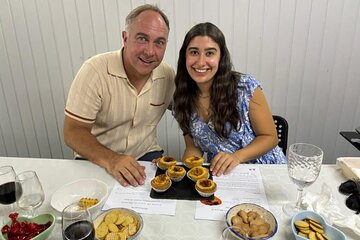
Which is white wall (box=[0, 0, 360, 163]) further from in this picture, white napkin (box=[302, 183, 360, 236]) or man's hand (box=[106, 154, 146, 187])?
white napkin (box=[302, 183, 360, 236])

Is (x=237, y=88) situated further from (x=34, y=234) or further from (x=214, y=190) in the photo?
(x=34, y=234)

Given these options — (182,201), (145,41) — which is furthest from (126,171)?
(145,41)

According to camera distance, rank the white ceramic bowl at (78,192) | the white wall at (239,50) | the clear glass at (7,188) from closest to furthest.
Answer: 1. the clear glass at (7,188)
2. the white ceramic bowl at (78,192)
3. the white wall at (239,50)

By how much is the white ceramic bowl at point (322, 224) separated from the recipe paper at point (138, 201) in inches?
15.0

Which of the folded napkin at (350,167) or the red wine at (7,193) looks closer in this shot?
the red wine at (7,193)

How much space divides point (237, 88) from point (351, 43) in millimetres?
1117

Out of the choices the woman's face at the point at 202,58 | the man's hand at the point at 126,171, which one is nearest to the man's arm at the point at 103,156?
the man's hand at the point at 126,171

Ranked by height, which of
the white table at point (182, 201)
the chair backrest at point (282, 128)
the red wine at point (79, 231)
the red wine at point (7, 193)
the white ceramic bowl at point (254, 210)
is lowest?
the chair backrest at point (282, 128)

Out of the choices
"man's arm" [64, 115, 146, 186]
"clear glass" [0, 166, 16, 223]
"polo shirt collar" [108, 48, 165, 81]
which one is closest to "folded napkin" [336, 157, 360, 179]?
"man's arm" [64, 115, 146, 186]

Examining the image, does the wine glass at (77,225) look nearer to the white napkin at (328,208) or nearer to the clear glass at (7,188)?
the clear glass at (7,188)

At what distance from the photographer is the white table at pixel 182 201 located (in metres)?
0.92

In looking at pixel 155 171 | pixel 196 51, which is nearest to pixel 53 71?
pixel 196 51

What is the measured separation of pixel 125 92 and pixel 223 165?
728mm

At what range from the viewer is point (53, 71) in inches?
90.4
